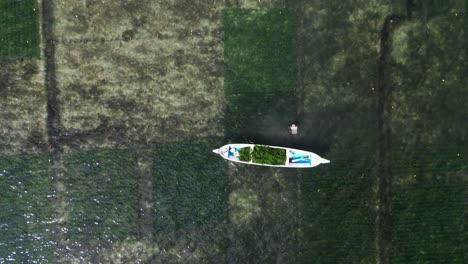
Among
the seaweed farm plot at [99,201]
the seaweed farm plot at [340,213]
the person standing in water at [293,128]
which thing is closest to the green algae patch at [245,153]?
the person standing in water at [293,128]

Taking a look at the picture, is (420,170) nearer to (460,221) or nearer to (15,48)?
(460,221)

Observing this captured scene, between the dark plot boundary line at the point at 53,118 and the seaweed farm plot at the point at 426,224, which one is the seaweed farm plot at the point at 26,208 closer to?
the dark plot boundary line at the point at 53,118

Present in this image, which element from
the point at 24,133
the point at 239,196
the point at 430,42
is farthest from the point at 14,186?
the point at 430,42

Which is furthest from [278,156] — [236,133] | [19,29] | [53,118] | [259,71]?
[19,29]

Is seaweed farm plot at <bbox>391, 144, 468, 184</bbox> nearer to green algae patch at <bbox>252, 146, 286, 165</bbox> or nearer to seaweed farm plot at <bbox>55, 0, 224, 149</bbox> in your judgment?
green algae patch at <bbox>252, 146, 286, 165</bbox>

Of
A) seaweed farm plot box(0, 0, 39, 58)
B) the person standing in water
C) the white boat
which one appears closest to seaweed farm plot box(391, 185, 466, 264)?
the white boat
